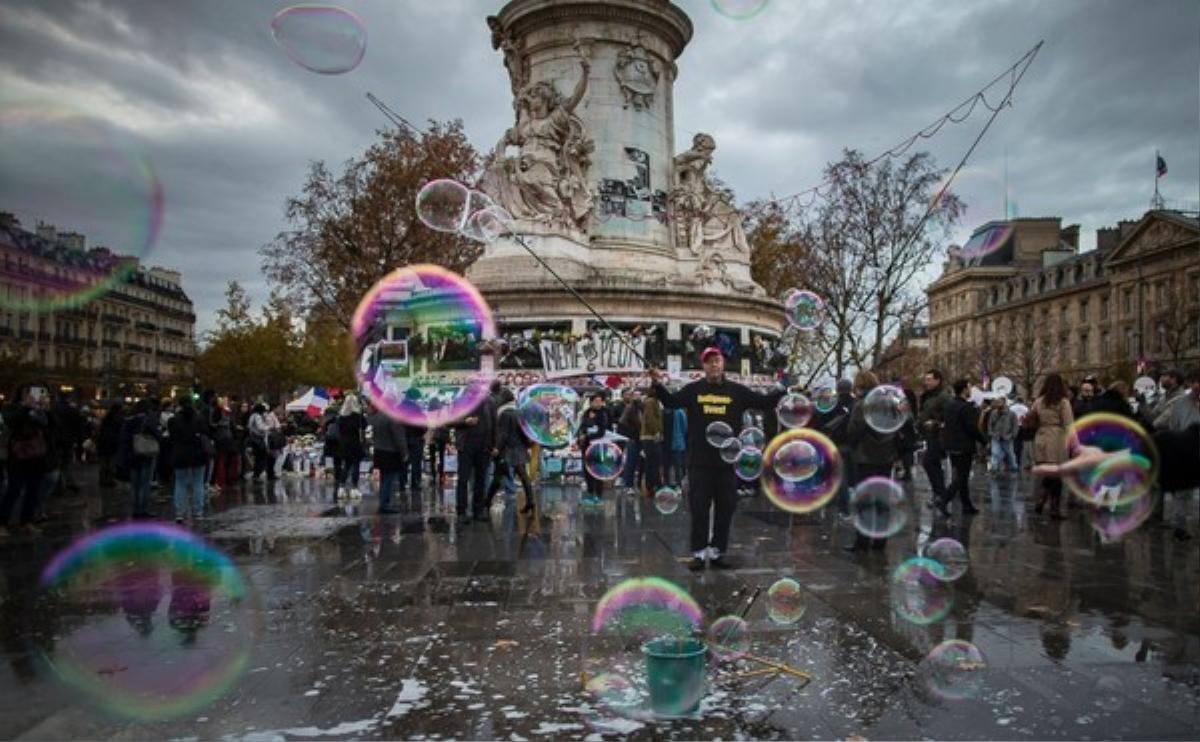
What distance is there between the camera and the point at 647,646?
183 inches

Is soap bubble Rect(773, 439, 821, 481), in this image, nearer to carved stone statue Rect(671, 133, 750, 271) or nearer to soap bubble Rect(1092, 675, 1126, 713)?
soap bubble Rect(1092, 675, 1126, 713)

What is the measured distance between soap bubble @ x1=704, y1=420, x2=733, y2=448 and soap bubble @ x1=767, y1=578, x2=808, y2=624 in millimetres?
1313

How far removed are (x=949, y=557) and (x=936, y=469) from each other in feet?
14.0

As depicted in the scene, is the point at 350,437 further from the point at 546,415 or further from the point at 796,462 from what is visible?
the point at 796,462

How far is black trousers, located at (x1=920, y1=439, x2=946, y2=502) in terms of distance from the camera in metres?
13.0

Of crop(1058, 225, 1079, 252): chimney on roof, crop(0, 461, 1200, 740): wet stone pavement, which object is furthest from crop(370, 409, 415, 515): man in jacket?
crop(1058, 225, 1079, 252): chimney on roof

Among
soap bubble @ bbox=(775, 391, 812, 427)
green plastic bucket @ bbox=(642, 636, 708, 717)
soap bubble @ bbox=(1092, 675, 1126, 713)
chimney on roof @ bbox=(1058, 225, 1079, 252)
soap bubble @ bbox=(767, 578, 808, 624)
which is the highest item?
chimney on roof @ bbox=(1058, 225, 1079, 252)

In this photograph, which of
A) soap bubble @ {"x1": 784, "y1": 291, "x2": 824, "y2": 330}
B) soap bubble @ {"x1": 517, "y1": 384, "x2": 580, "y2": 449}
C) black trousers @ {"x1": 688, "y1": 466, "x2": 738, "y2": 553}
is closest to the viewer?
black trousers @ {"x1": 688, "y1": 466, "x2": 738, "y2": 553}

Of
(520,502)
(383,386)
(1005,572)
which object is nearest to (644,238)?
(383,386)

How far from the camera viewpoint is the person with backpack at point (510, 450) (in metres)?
13.1

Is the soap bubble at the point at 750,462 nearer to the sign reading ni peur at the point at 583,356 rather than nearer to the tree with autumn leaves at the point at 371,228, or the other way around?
the sign reading ni peur at the point at 583,356

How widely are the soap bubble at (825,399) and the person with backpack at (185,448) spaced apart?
318 inches

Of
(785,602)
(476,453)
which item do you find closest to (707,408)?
(785,602)

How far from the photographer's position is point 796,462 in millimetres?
9180
